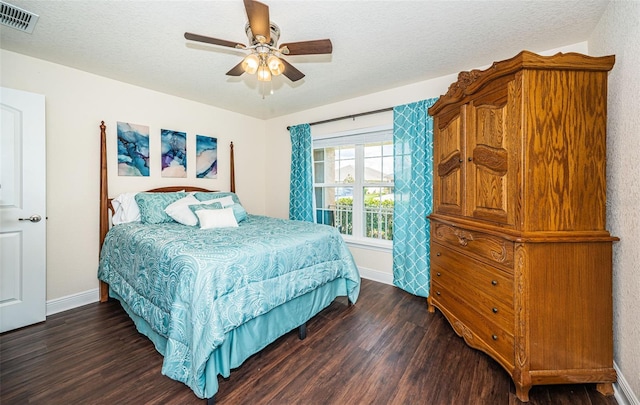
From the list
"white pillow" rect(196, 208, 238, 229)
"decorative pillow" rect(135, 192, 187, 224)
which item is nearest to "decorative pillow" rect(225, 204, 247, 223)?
"white pillow" rect(196, 208, 238, 229)

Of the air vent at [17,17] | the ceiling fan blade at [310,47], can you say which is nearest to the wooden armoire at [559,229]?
the ceiling fan blade at [310,47]

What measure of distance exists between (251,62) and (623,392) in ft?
9.80

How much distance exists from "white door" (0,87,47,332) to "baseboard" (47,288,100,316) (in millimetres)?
167

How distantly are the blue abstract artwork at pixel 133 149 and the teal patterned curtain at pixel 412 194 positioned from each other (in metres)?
2.99

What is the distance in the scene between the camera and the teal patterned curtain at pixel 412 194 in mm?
2779

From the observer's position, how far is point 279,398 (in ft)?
4.82

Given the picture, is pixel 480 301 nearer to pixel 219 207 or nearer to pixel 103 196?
pixel 219 207

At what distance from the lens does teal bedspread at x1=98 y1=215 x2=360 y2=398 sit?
4.57 feet

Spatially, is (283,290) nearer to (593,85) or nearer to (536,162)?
(536,162)

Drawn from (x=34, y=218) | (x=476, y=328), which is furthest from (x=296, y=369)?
(x=34, y=218)

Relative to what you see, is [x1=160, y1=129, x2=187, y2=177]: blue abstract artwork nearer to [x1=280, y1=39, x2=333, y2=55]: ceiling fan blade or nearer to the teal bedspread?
the teal bedspread

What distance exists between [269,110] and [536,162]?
340cm

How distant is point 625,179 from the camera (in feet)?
4.82

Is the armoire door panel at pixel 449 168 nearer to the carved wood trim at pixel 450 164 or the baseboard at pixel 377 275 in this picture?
the carved wood trim at pixel 450 164
